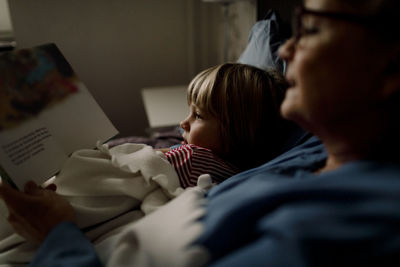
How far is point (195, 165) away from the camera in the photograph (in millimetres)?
834

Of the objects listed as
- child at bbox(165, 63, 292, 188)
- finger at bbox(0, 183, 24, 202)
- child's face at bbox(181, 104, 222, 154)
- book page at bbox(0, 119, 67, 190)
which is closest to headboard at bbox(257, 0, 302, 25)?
child at bbox(165, 63, 292, 188)

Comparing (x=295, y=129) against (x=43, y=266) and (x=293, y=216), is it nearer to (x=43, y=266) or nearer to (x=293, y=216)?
(x=293, y=216)

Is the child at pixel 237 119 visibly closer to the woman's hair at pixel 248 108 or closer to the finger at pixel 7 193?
the woman's hair at pixel 248 108

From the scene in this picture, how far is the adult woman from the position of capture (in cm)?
37

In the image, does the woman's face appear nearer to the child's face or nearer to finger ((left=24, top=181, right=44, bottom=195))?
the child's face

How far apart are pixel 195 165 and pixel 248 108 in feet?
0.75

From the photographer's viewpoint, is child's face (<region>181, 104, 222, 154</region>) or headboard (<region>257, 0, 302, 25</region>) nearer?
child's face (<region>181, 104, 222, 154</region>)

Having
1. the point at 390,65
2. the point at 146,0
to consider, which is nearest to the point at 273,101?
the point at 390,65

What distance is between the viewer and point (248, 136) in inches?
36.1

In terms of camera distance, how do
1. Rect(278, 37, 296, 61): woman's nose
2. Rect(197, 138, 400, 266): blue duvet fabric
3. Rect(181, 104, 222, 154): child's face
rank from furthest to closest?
Rect(181, 104, 222, 154): child's face → Rect(278, 37, 296, 61): woman's nose → Rect(197, 138, 400, 266): blue duvet fabric

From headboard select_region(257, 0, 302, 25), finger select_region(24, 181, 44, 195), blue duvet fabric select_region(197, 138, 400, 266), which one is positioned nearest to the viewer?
blue duvet fabric select_region(197, 138, 400, 266)

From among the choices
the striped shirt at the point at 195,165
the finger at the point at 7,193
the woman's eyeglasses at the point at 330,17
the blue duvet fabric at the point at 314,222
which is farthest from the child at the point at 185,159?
the woman's eyeglasses at the point at 330,17

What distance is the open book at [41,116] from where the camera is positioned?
64cm

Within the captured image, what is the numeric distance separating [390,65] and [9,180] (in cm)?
72
